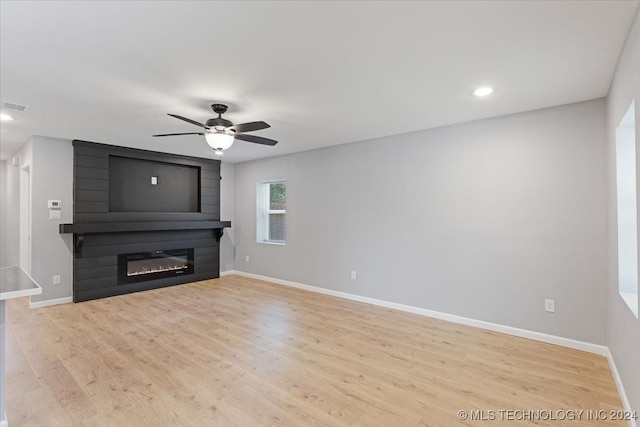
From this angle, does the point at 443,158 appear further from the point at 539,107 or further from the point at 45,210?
the point at 45,210

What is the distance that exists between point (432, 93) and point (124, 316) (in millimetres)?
4377

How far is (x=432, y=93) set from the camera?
281 cm

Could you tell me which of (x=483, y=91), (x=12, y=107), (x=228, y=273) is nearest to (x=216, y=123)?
(x=12, y=107)

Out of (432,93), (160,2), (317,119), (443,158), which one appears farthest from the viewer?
(443,158)

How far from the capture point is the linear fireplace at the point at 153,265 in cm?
511

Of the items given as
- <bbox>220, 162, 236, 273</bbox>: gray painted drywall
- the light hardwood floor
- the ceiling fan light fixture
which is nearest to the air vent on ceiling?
the ceiling fan light fixture

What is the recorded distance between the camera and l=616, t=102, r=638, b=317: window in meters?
2.23

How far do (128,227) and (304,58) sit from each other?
425 cm

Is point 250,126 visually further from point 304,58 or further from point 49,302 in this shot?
point 49,302

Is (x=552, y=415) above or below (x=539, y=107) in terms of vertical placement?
below

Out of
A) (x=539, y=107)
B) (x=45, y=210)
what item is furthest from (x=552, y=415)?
(x=45, y=210)

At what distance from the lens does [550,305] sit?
3.11 m

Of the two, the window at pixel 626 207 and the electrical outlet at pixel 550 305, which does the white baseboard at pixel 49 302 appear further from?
the window at pixel 626 207

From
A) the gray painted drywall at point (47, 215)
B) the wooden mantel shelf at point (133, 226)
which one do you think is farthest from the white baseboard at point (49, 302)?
the wooden mantel shelf at point (133, 226)
